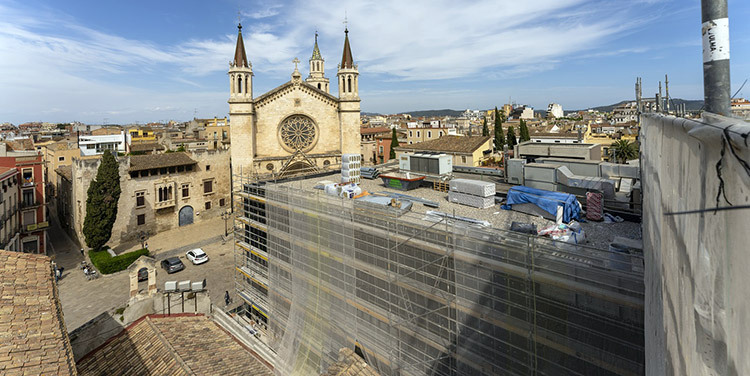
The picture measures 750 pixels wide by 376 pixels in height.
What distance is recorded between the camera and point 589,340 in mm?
5879

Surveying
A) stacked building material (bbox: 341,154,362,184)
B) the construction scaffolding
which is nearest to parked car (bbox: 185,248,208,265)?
the construction scaffolding

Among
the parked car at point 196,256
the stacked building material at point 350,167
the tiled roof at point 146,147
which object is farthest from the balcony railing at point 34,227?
the stacked building material at point 350,167

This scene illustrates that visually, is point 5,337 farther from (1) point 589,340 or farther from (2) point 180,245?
(2) point 180,245

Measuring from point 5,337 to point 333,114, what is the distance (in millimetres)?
23645

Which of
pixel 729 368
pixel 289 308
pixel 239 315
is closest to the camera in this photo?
pixel 729 368

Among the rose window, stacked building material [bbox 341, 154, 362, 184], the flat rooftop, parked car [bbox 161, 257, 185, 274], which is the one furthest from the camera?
the rose window

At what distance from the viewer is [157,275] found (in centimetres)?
2094

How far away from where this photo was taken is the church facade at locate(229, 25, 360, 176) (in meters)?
24.6

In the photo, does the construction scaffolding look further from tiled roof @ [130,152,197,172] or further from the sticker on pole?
tiled roof @ [130,152,197,172]

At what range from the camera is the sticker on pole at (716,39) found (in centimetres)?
338

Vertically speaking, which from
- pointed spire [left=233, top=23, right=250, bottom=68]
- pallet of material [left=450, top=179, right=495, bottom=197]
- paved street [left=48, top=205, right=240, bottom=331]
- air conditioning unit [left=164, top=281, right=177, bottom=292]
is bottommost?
paved street [left=48, top=205, right=240, bottom=331]

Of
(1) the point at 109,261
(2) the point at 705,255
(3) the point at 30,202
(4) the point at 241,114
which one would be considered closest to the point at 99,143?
(3) the point at 30,202

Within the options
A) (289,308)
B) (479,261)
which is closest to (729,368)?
(479,261)

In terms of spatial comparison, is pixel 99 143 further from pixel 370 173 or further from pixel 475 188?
pixel 475 188
